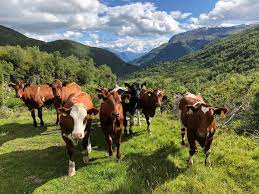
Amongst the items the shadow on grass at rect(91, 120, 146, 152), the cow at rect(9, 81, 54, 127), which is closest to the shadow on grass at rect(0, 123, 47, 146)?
the cow at rect(9, 81, 54, 127)

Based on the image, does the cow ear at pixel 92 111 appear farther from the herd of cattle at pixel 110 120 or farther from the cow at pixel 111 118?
the cow at pixel 111 118

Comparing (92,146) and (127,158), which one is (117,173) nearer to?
(127,158)

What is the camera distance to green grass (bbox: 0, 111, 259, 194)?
517 inches

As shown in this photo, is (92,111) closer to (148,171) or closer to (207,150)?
(148,171)

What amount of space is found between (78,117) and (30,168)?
11.6ft

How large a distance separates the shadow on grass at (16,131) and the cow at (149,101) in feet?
20.7

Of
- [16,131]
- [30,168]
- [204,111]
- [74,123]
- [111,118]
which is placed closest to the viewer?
[74,123]

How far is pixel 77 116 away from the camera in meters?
13.7

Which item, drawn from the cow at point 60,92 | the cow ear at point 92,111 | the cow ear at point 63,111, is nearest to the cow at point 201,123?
the cow ear at point 92,111

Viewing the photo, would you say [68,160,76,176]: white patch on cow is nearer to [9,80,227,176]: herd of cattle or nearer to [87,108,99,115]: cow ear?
[9,80,227,176]: herd of cattle

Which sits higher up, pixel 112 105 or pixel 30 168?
pixel 112 105

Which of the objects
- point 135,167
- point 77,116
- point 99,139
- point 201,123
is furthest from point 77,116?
point 99,139

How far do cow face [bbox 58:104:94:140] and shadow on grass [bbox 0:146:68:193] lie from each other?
2.09 metres

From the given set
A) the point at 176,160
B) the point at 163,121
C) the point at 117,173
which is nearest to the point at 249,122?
the point at 163,121
